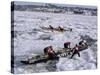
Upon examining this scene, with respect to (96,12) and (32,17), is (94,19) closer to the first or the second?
(96,12)

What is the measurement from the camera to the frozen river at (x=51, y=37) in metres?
1.60

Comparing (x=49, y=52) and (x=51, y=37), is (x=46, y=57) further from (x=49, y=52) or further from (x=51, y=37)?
(x=51, y=37)

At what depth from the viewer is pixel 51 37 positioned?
170 cm

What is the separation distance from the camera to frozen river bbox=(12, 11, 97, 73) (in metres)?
1.60

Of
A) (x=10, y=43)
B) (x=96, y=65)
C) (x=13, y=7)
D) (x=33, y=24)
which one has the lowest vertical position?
(x=96, y=65)

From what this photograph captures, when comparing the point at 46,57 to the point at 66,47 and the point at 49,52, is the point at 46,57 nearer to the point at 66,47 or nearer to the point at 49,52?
the point at 49,52

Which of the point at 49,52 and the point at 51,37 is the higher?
the point at 51,37

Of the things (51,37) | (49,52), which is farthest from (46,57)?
(51,37)

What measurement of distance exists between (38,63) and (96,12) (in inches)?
23.4

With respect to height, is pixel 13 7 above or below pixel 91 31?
above

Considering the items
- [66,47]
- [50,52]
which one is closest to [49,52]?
[50,52]

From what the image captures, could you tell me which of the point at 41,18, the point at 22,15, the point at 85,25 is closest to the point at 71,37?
the point at 85,25

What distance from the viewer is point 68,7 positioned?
5.76 ft

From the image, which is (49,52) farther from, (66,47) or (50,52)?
(66,47)
